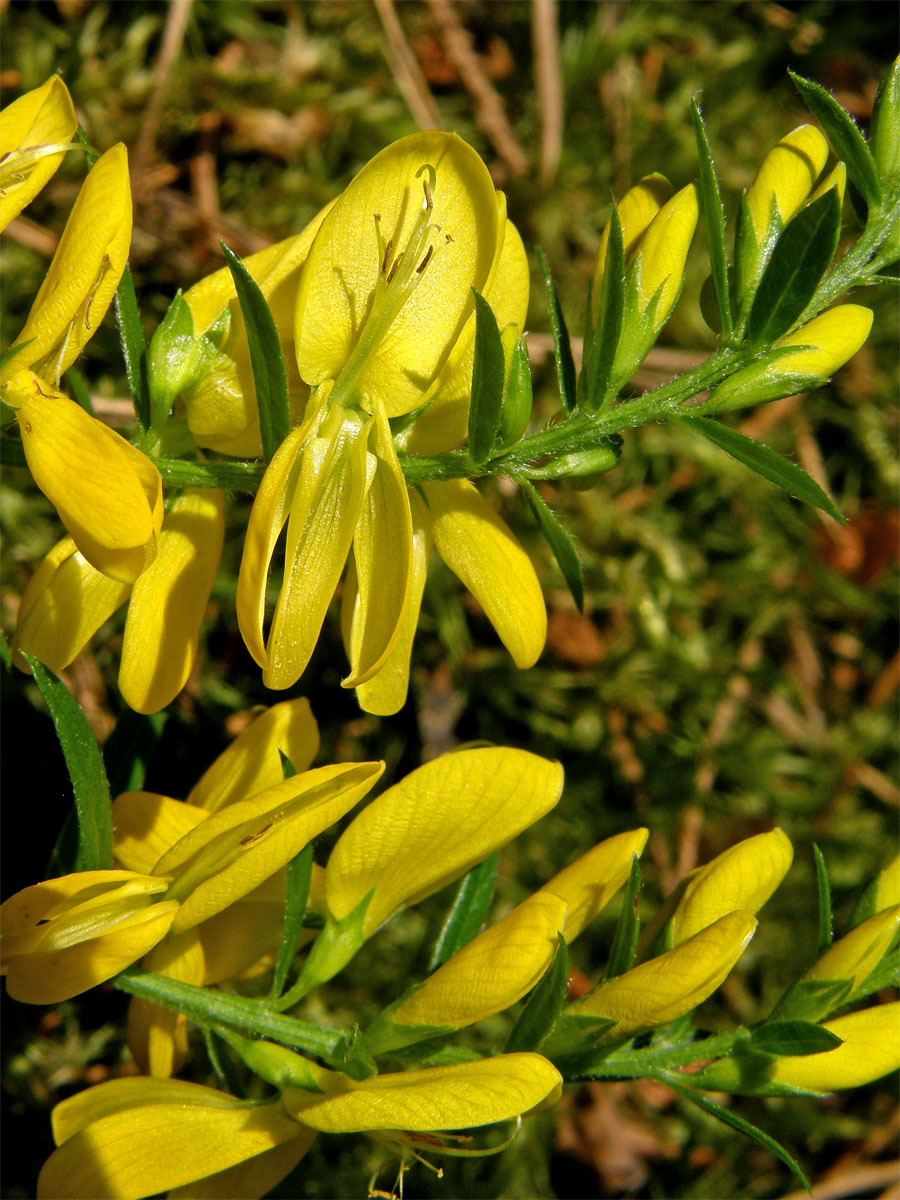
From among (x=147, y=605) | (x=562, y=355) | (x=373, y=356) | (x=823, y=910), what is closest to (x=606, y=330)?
(x=562, y=355)

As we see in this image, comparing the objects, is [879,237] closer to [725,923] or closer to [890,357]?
[725,923]

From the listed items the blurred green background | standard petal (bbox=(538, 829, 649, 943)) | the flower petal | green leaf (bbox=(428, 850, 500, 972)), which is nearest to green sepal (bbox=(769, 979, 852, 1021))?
standard petal (bbox=(538, 829, 649, 943))

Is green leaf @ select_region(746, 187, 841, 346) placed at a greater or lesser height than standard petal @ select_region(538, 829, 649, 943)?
greater

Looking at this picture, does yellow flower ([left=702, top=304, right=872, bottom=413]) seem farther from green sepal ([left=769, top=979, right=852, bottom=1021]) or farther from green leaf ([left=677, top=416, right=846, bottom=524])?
Result: green sepal ([left=769, top=979, right=852, bottom=1021])

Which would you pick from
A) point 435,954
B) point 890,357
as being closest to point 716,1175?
point 435,954

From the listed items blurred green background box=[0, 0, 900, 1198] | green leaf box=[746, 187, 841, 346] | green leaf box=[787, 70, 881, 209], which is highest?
green leaf box=[787, 70, 881, 209]

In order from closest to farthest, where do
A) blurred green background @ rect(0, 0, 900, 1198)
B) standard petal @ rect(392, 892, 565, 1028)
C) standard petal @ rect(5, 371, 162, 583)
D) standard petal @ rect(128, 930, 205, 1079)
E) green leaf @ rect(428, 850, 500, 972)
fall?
1. standard petal @ rect(5, 371, 162, 583)
2. standard petal @ rect(392, 892, 565, 1028)
3. standard petal @ rect(128, 930, 205, 1079)
4. green leaf @ rect(428, 850, 500, 972)
5. blurred green background @ rect(0, 0, 900, 1198)
